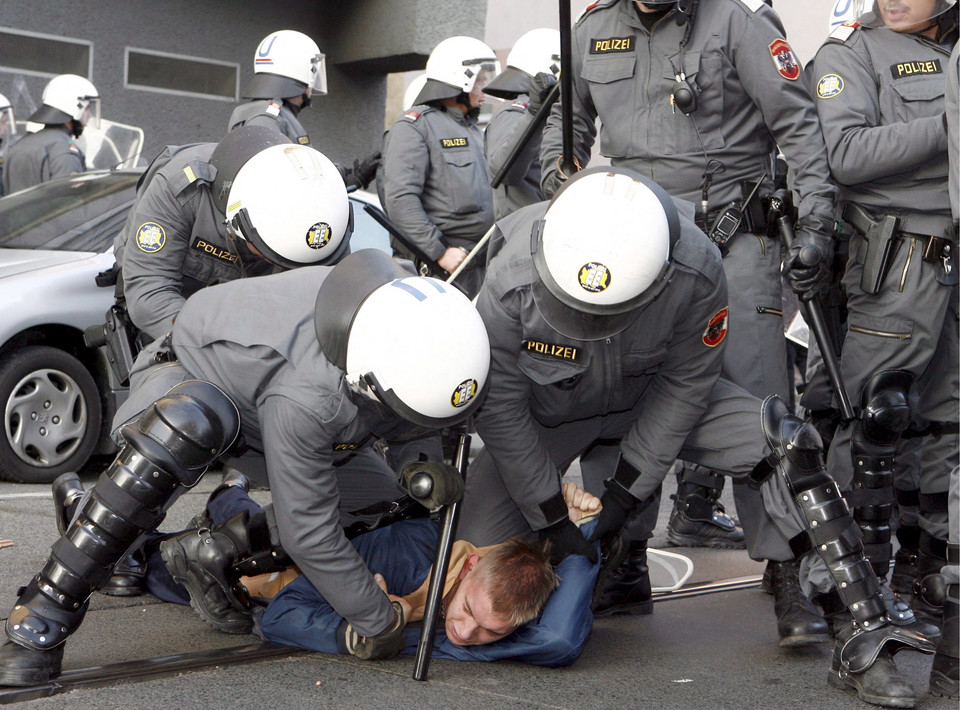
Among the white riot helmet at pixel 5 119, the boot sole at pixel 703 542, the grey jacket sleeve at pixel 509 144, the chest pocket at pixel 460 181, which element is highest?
the grey jacket sleeve at pixel 509 144

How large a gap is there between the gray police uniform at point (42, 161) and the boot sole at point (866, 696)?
21.1ft

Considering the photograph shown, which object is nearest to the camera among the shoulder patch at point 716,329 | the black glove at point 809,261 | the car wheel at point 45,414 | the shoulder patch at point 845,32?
the shoulder patch at point 716,329

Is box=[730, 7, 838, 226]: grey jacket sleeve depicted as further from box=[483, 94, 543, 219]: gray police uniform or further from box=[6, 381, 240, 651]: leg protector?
box=[6, 381, 240, 651]: leg protector

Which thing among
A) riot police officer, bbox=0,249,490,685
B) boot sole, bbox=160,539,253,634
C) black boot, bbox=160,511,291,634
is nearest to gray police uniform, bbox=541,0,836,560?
riot police officer, bbox=0,249,490,685

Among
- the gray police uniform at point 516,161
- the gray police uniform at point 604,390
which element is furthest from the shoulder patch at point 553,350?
the gray police uniform at point 516,161

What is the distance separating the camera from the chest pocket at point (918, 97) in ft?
12.9

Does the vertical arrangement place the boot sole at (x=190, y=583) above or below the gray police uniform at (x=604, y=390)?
below

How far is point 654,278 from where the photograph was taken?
302 centimetres

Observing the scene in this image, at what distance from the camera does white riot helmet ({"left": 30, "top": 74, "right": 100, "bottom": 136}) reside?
27.4 ft

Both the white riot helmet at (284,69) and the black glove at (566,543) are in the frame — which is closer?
the black glove at (566,543)

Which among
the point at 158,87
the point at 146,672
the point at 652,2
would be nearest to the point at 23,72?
the point at 158,87

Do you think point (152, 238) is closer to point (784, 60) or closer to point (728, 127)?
point (728, 127)

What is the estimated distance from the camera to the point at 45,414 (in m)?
5.28

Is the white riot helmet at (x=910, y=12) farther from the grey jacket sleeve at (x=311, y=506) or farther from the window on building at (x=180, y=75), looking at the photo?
the window on building at (x=180, y=75)
